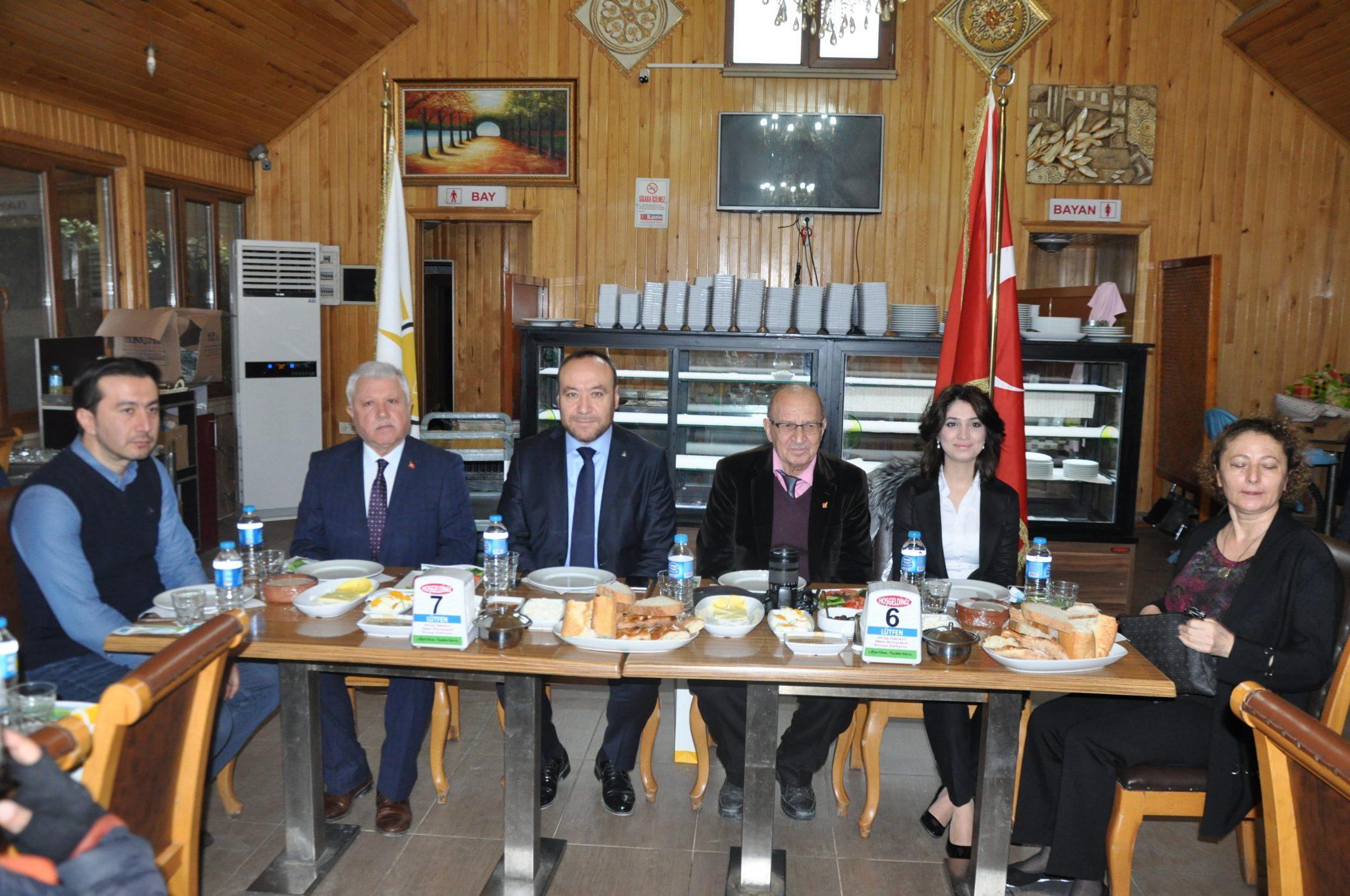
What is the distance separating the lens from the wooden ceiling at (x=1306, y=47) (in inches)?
242

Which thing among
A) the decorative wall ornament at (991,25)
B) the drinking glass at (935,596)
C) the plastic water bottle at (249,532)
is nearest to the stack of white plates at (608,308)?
the plastic water bottle at (249,532)

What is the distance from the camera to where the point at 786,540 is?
3246 mm

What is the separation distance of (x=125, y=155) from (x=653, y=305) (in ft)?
12.3

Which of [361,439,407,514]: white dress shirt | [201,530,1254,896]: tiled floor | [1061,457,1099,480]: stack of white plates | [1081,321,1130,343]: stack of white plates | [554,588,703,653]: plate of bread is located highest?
[1081,321,1130,343]: stack of white plates

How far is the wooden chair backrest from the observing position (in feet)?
4.63

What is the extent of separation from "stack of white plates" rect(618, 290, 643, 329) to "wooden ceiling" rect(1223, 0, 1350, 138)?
472 cm

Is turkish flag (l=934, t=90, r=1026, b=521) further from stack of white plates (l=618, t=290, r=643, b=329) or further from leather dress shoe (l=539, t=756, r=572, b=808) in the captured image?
leather dress shoe (l=539, t=756, r=572, b=808)

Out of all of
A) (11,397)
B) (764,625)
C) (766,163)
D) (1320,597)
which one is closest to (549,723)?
(764,625)

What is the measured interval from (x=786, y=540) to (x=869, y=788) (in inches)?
32.6

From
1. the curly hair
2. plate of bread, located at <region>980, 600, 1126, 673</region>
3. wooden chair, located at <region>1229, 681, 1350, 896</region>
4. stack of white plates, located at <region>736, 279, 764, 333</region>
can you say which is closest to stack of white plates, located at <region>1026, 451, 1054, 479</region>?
stack of white plates, located at <region>736, 279, 764, 333</region>

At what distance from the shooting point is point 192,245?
704 centimetres

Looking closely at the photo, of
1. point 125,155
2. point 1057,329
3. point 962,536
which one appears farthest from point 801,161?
point 962,536

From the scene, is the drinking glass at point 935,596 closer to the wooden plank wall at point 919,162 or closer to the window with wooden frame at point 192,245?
the wooden plank wall at point 919,162

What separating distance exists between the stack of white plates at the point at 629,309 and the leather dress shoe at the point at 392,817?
9.26 ft
